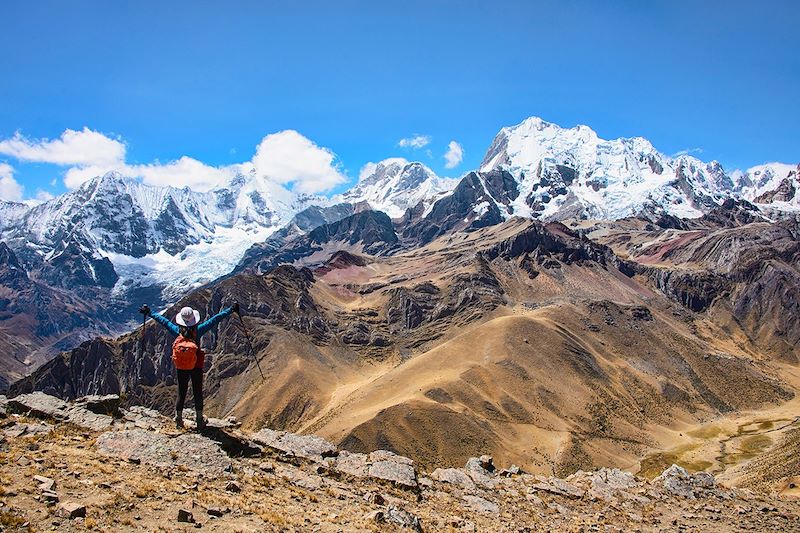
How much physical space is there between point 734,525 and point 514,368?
110m

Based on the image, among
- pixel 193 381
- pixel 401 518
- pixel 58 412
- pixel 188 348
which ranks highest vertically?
pixel 188 348

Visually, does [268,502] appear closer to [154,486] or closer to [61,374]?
[154,486]

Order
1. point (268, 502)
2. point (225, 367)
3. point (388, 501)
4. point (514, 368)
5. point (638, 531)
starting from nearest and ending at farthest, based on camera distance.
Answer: point (268, 502) → point (388, 501) → point (638, 531) → point (514, 368) → point (225, 367)

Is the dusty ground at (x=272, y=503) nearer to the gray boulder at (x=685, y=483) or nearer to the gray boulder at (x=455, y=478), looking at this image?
the gray boulder at (x=455, y=478)

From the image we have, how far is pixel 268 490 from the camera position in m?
21.6

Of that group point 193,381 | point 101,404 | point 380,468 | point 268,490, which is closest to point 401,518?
point 268,490

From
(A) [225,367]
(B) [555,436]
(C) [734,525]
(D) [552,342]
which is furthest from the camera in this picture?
(A) [225,367]

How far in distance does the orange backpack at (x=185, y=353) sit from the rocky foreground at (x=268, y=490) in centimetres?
302

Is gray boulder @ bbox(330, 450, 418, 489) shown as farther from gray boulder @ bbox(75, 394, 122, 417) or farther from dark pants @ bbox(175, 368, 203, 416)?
A: gray boulder @ bbox(75, 394, 122, 417)

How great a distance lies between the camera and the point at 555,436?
116062 mm

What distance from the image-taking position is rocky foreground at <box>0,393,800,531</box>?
55.4 feet

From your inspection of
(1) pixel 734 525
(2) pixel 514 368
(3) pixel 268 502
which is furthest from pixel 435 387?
(3) pixel 268 502

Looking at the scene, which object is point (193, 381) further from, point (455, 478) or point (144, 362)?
point (144, 362)

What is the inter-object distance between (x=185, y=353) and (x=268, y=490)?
20.7 feet
